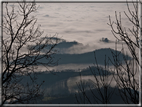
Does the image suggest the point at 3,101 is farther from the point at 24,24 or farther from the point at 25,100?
the point at 24,24

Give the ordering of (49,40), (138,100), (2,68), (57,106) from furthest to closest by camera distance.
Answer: (49,40) → (2,68) → (57,106) → (138,100)

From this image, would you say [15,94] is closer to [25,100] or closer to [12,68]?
[25,100]

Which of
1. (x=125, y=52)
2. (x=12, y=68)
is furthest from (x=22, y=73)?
(x=125, y=52)

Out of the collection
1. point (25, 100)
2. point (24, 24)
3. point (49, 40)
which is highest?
point (24, 24)

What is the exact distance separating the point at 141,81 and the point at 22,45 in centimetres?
525

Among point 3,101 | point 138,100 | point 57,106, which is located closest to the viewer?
point 138,100

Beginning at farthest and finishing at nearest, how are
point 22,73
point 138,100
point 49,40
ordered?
point 49,40 → point 22,73 → point 138,100

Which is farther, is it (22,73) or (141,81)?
(22,73)

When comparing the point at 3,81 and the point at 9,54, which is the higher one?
the point at 9,54

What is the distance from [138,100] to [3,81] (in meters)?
4.99

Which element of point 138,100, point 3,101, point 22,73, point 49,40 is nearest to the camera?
point 138,100

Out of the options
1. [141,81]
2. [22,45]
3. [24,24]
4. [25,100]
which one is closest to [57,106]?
[25,100]

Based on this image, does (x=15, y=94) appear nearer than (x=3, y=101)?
No

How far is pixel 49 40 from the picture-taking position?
8.48m
